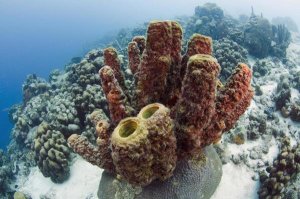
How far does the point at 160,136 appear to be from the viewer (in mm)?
2848

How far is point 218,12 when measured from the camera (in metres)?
19.0

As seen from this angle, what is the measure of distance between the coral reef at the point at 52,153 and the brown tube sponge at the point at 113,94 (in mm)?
2857

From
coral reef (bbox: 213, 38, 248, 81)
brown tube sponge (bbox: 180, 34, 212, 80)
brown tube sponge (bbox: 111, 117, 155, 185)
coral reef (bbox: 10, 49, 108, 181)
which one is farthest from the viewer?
coral reef (bbox: 213, 38, 248, 81)

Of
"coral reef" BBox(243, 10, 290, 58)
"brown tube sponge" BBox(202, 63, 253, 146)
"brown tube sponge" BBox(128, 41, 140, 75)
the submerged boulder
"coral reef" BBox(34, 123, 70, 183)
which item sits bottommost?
"coral reef" BBox(243, 10, 290, 58)

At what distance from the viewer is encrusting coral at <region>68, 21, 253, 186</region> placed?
2.77 metres

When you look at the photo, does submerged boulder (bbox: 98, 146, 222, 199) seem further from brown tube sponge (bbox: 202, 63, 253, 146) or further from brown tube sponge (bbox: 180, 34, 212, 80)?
brown tube sponge (bbox: 180, 34, 212, 80)

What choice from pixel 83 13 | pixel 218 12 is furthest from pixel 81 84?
pixel 83 13

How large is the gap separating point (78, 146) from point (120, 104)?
35.4 inches

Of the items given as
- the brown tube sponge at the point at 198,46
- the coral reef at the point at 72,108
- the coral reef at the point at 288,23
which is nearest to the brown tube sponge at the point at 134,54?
the brown tube sponge at the point at 198,46

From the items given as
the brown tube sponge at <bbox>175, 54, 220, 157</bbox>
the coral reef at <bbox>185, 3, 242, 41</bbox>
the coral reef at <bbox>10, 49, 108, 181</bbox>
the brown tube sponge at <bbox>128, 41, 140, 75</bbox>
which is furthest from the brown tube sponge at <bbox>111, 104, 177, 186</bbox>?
the coral reef at <bbox>185, 3, 242, 41</bbox>

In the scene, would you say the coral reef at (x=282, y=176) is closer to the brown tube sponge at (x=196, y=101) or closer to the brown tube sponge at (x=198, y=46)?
the brown tube sponge at (x=196, y=101)

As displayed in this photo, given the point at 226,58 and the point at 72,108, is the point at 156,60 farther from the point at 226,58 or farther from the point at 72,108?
the point at 226,58

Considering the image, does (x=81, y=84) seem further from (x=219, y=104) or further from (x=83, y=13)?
(x=83, y=13)

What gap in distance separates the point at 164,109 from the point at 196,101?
1.06 feet
